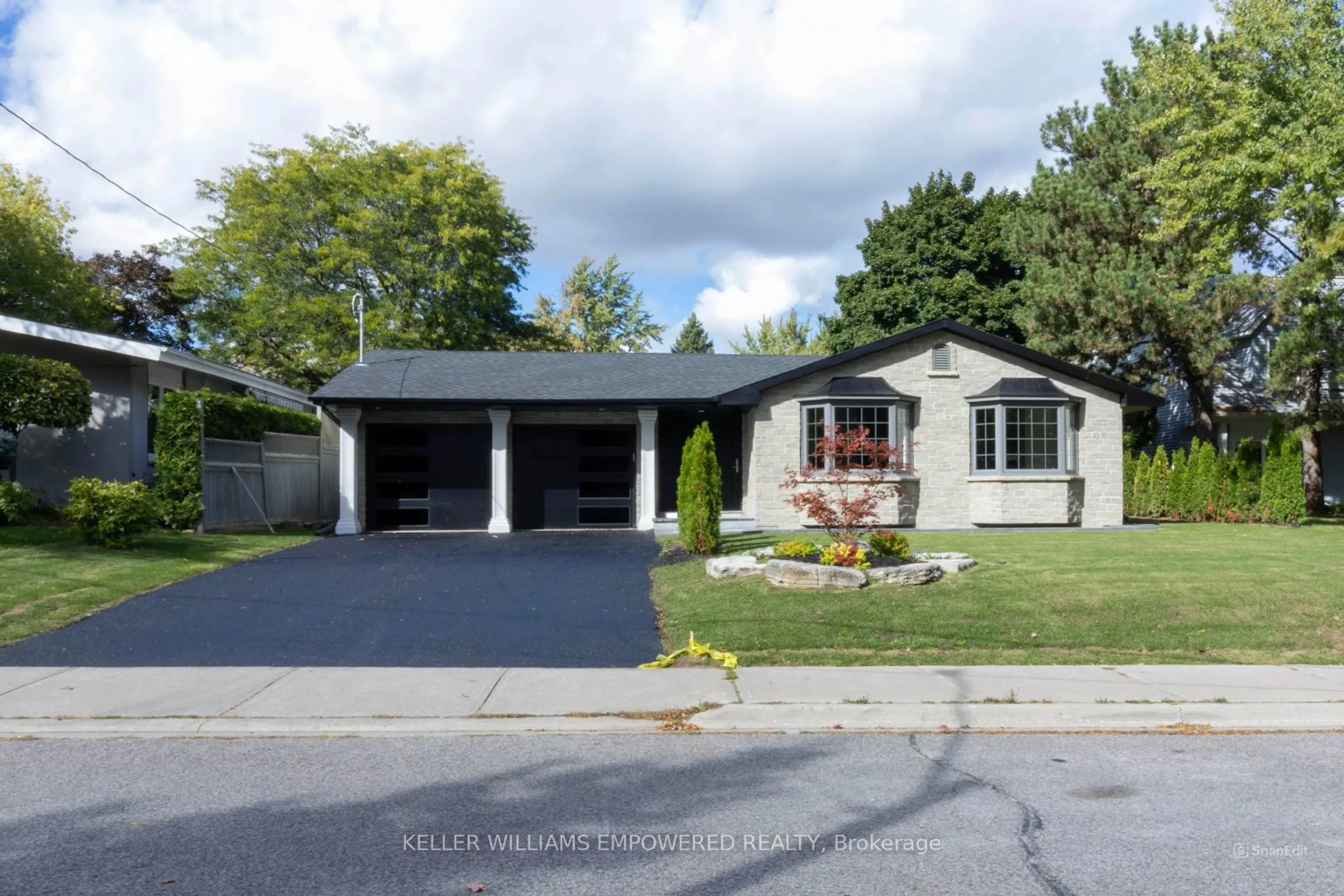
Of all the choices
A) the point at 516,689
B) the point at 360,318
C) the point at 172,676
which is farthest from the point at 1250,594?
the point at 360,318

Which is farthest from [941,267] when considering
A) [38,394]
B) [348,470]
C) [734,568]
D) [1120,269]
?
[38,394]

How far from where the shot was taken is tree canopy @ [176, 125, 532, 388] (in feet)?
113

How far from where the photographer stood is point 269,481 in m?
19.8

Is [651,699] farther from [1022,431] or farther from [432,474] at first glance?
[432,474]

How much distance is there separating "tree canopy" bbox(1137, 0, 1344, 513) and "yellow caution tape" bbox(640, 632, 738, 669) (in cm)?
1452

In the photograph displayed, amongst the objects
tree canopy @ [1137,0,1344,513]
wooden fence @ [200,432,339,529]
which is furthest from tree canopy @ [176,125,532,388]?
tree canopy @ [1137,0,1344,513]

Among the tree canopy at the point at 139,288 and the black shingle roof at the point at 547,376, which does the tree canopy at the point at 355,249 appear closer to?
the tree canopy at the point at 139,288

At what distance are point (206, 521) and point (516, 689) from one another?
12133mm

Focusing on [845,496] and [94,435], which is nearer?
[845,496]

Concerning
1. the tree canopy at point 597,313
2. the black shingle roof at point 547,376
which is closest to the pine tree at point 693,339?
the tree canopy at point 597,313

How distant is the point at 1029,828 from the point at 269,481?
59.8 feet

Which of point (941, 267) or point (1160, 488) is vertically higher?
point (941, 267)

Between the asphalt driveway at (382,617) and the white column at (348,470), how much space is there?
321 centimetres

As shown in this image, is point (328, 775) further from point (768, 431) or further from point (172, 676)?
point (768, 431)
